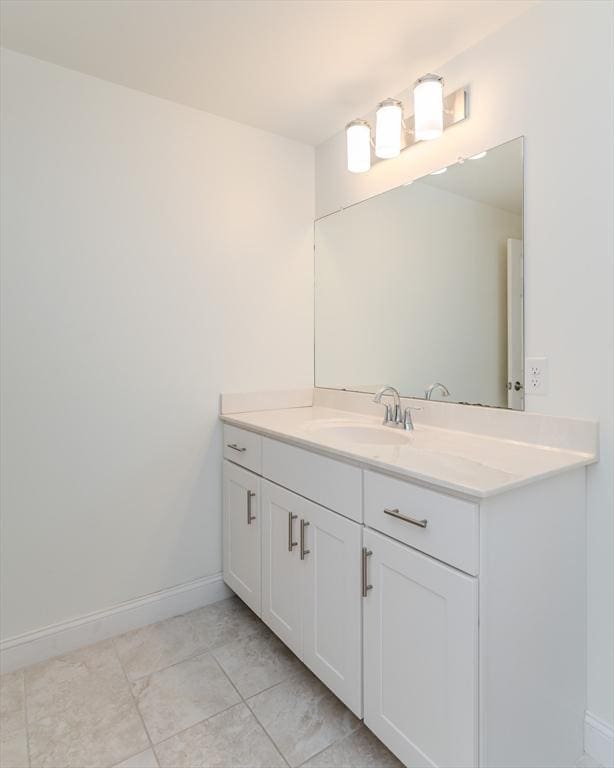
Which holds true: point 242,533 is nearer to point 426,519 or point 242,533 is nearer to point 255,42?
point 426,519

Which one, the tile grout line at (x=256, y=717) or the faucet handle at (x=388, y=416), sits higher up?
the faucet handle at (x=388, y=416)

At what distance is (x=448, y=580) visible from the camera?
100 centimetres

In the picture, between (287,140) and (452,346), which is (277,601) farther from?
(287,140)

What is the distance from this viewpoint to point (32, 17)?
1421 mm

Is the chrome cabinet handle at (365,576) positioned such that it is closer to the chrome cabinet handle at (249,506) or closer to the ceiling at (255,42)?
the chrome cabinet handle at (249,506)

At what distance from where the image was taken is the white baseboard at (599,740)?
121 centimetres

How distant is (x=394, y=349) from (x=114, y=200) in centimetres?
130

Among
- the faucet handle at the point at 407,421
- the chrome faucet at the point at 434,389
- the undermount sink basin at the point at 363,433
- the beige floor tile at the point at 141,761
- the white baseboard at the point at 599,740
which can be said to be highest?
the chrome faucet at the point at 434,389

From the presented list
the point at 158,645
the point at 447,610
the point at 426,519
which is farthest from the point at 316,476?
the point at 158,645

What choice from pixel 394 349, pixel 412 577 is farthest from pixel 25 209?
pixel 412 577

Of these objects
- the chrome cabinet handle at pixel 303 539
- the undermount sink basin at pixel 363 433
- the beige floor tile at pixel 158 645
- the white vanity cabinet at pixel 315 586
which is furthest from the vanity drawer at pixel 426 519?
the beige floor tile at pixel 158 645

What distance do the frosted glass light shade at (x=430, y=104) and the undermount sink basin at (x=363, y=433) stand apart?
107cm

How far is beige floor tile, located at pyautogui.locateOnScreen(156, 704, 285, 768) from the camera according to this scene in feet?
4.11

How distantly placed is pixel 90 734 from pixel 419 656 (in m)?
1.04
